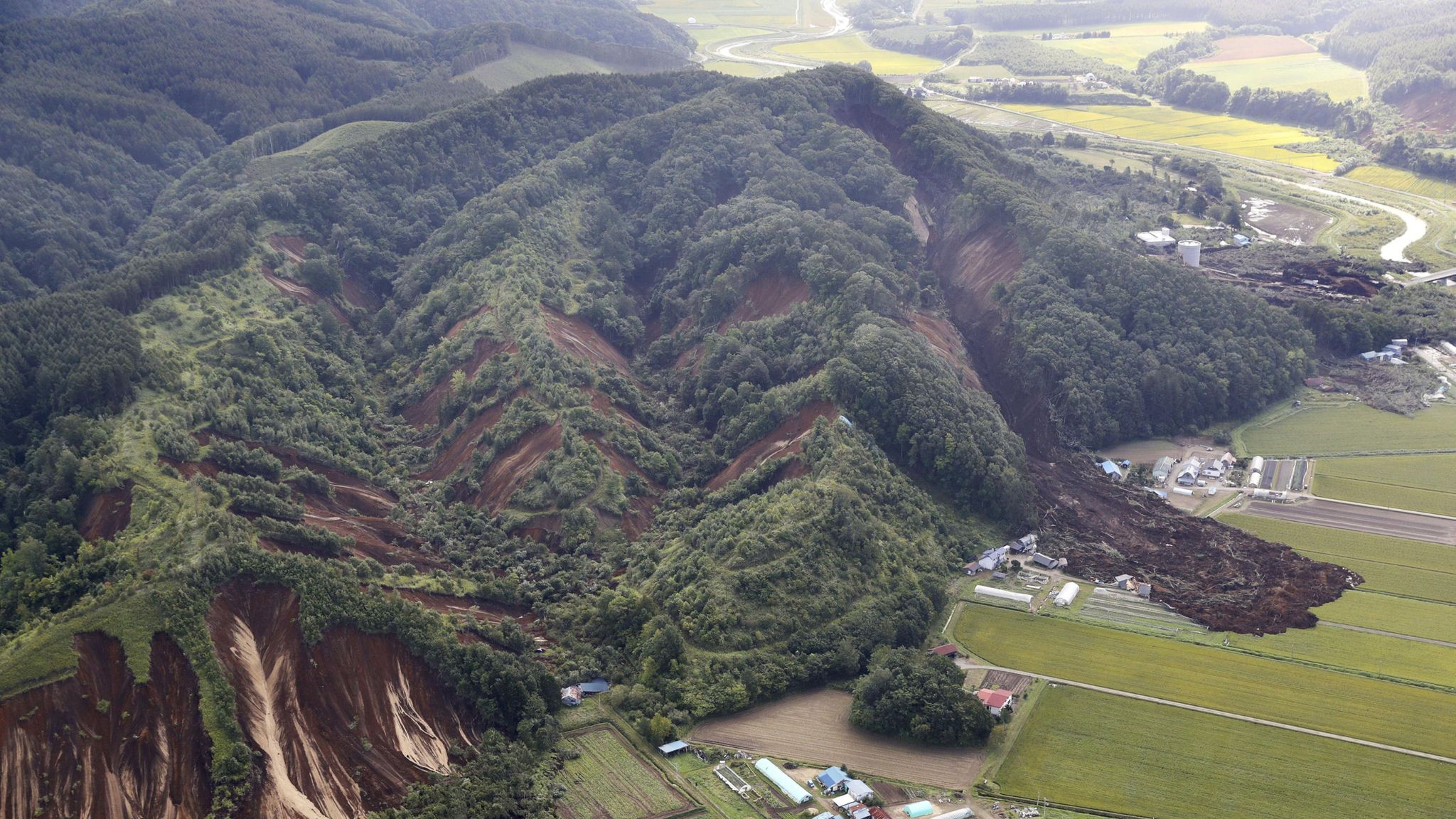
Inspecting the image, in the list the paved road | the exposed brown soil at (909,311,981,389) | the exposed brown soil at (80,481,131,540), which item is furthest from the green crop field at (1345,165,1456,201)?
the exposed brown soil at (80,481,131,540)

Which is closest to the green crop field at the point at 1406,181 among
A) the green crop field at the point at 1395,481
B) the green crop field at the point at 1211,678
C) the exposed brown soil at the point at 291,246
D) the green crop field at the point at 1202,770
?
the green crop field at the point at 1395,481

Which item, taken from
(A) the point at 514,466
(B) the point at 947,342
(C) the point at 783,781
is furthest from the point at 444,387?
(C) the point at 783,781

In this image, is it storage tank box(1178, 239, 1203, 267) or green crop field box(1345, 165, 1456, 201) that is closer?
storage tank box(1178, 239, 1203, 267)

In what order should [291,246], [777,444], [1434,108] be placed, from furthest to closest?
[1434,108] → [291,246] → [777,444]

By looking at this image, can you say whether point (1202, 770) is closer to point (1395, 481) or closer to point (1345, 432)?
point (1395, 481)

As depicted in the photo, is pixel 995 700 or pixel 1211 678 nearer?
pixel 995 700

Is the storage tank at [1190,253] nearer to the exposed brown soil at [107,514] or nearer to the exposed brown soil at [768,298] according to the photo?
the exposed brown soil at [768,298]

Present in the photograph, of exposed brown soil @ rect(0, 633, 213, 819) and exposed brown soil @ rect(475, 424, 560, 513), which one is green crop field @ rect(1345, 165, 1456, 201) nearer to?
exposed brown soil @ rect(475, 424, 560, 513)
